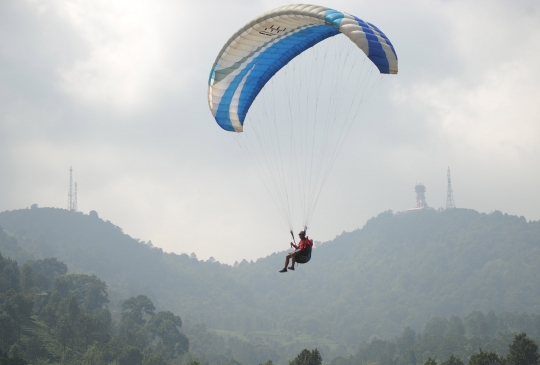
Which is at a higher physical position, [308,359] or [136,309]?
[136,309]

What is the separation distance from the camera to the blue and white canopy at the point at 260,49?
2470 centimetres

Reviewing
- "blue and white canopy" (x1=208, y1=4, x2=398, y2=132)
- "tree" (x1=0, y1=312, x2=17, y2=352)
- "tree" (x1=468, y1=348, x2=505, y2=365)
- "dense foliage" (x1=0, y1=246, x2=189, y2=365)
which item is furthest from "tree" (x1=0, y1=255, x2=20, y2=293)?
"blue and white canopy" (x1=208, y1=4, x2=398, y2=132)

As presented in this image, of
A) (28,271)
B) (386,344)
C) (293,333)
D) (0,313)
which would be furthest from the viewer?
(293,333)

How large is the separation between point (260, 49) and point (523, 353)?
43.9 m

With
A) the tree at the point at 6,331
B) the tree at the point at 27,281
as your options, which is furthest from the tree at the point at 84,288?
the tree at the point at 6,331

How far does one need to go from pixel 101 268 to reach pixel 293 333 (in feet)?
180

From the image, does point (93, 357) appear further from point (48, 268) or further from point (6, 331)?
point (48, 268)

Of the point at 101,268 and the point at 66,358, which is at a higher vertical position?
the point at 101,268

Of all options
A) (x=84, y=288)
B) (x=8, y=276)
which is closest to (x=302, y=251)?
(x=8, y=276)

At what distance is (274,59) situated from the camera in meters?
28.2

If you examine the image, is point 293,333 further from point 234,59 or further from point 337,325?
point 234,59

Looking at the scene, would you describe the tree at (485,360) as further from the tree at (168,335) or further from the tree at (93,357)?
the tree at (168,335)

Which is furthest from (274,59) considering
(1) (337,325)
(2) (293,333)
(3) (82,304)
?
(1) (337,325)

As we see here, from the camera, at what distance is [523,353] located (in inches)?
2372
